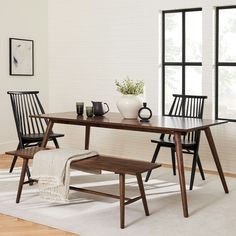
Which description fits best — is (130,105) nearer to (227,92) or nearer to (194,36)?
(227,92)

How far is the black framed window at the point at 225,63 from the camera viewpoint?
5.68 meters

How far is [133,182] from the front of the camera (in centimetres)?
516

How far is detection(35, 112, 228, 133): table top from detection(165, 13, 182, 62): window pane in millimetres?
1518

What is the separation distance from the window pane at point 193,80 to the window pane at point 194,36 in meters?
0.11

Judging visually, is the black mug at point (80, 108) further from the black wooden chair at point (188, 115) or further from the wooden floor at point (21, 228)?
the wooden floor at point (21, 228)

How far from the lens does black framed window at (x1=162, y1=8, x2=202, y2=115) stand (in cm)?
599

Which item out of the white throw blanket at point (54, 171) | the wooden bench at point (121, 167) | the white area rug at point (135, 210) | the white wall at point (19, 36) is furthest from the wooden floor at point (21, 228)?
the white wall at point (19, 36)

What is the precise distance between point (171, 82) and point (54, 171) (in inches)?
103

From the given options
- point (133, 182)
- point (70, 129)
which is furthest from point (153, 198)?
point (70, 129)

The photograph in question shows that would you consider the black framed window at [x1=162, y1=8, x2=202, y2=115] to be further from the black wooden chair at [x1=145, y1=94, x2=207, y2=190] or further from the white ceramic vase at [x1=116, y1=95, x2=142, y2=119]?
the white ceramic vase at [x1=116, y1=95, x2=142, y2=119]

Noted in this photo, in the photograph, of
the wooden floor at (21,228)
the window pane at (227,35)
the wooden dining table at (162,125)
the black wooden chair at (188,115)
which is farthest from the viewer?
the window pane at (227,35)

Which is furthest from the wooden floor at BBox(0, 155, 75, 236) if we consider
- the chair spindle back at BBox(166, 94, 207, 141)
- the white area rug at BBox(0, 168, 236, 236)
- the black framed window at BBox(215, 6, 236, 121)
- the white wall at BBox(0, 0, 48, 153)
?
the white wall at BBox(0, 0, 48, 153)

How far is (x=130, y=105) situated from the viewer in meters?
4.70

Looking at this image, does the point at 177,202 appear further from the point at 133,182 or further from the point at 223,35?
the point at 223,35
